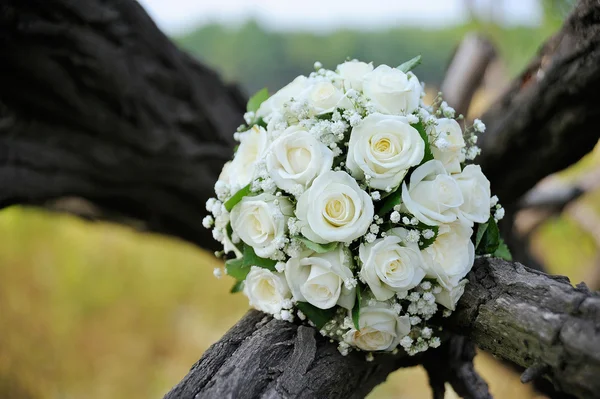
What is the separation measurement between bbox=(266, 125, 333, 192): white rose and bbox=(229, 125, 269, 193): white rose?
0.07 metres

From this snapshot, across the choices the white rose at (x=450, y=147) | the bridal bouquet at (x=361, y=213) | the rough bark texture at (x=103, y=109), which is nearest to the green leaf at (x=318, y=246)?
the bridal bouquet at (x=361, y=213)

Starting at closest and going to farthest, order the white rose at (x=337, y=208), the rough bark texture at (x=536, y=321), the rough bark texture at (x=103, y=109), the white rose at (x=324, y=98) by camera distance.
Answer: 1. the rough bark texture at (x=536, y=321)
2. the white rose at (x=337, y=208)
3. the white rose at (x=324, y=98)
4. the rough bark texture at (x=103, y=109)

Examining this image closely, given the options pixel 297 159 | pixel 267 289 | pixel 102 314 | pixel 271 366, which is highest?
pixel 102 314

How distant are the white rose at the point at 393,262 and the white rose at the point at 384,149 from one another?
77 millimetres

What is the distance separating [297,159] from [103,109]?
2.79 ft

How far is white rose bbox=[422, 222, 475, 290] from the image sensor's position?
76 centimetres

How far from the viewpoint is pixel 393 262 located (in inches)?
29.1

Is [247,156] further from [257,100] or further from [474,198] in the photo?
[474,198]

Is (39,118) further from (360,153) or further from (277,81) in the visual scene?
(277,81)

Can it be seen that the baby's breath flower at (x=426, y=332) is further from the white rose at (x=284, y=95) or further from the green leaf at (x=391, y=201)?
the white rose at (x=284, y=95)

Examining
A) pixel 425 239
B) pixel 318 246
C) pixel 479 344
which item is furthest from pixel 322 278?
pixel 479 344

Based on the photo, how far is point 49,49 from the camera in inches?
51.7

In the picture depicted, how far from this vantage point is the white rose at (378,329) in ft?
2.58

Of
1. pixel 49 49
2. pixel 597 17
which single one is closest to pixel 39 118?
pixel 49 49
